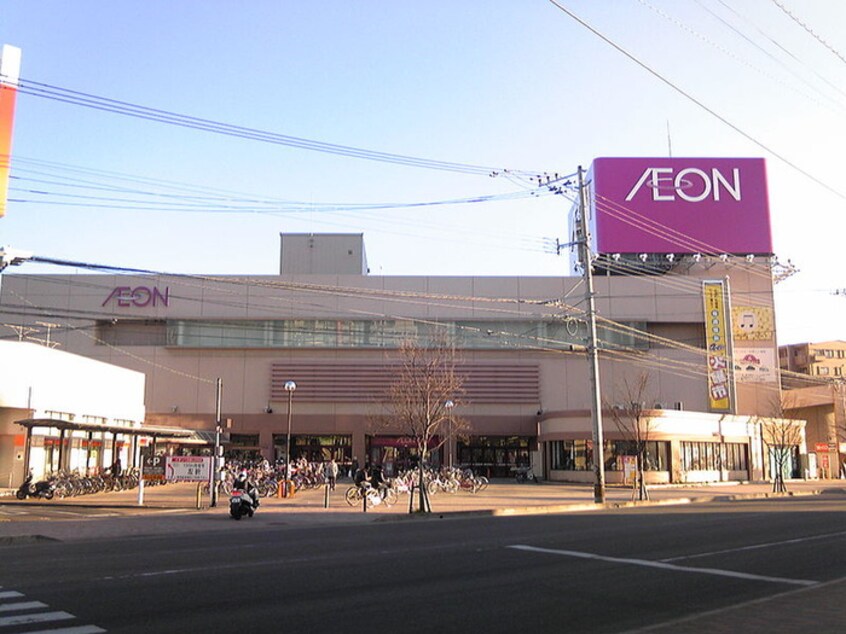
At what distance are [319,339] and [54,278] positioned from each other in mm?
20412

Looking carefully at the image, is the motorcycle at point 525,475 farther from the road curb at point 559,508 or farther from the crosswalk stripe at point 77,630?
the crosswalk stripe at point 77,630

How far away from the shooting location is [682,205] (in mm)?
60875

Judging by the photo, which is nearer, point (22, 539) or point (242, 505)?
point (22, 539)

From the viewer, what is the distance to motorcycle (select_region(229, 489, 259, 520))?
73.5 feet

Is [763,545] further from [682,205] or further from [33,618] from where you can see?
[682,205]

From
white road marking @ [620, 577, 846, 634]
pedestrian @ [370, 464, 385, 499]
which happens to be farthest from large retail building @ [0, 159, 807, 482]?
white road marking @ [620, 577, 846, 634]

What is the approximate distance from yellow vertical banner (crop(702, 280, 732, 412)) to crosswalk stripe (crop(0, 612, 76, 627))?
178 feet

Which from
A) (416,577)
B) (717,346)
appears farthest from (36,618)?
(717,346)

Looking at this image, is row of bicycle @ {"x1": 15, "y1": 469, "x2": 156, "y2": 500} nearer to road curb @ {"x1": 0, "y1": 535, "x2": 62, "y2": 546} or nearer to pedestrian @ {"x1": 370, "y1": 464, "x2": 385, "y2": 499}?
pedestrian @ {"x1": 370, "y1": 464, "x2": 385, "y2": 499}

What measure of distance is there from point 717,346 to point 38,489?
4729 centimetres

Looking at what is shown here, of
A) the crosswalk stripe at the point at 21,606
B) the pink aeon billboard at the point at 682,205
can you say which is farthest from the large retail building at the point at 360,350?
the crosswalk stripe at the point at 21,606

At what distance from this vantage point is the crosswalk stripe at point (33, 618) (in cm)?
826

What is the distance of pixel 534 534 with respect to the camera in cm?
1748

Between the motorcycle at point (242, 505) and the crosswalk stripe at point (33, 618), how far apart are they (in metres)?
13.9
